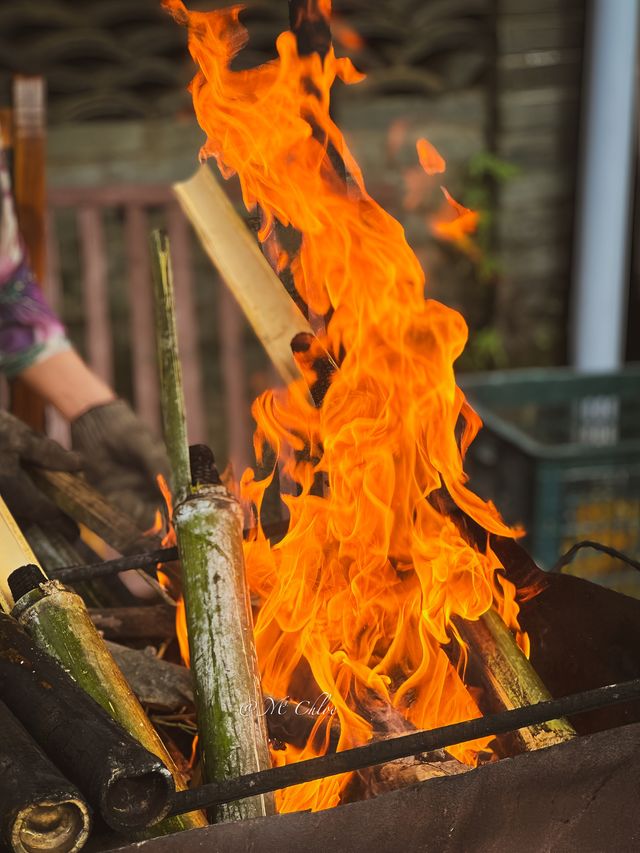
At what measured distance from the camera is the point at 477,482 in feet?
13.8

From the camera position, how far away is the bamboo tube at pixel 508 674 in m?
1.58

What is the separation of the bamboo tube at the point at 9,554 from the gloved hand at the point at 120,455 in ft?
3.09

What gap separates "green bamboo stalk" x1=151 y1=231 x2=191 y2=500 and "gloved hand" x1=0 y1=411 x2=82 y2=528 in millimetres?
439

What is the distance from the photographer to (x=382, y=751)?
1265 mm

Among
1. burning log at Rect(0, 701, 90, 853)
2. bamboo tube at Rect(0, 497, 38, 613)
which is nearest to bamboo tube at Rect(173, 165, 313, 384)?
bamboo tube at Rect(0, 497, 38, 613)

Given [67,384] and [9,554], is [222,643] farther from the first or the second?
[67,384]

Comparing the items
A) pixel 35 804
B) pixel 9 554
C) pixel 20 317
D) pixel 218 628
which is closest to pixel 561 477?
pixel 20 317

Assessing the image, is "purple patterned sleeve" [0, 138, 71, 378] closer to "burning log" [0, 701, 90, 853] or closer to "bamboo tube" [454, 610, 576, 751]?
"bamboo tube" [454, 610, 576, 751]

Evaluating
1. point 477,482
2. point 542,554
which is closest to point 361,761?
point 542,554

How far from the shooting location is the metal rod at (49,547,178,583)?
184cm

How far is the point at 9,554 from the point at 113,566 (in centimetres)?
26

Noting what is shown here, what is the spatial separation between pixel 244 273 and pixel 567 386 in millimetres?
2615

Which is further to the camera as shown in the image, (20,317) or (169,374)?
(20,317)

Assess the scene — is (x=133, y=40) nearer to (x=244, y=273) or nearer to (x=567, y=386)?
(x=567, y=386)
